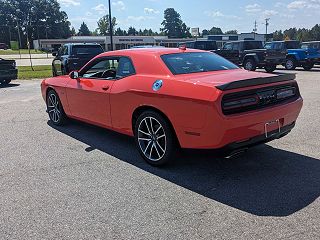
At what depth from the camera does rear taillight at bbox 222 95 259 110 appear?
12.5 ft

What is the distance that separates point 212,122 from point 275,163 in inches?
56.2

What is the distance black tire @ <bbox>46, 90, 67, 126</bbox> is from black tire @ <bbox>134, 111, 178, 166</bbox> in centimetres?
261

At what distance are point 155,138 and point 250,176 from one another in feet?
4.30

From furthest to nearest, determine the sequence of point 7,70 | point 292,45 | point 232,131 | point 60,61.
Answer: point 292,45, point 60,61, point 7,70, point 232,131

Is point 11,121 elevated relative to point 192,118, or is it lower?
lower

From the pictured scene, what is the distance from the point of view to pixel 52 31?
428 feet

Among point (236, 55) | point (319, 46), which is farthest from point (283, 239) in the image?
point (319, 46)

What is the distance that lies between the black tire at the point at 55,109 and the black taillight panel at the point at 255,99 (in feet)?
13.4

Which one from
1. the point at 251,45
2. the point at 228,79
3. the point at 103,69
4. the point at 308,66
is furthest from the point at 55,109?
the point at 308,66

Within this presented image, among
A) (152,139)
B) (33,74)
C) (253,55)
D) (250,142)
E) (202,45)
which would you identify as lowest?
(33,74)

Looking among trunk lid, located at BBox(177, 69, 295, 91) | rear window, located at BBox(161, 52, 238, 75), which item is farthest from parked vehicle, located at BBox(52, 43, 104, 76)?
trunk lid, located at BBox(177, 69, 295, 91)

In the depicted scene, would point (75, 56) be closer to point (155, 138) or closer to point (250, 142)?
point (155, 138)

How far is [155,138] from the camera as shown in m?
4.62

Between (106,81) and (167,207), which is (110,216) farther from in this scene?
(106,81)
